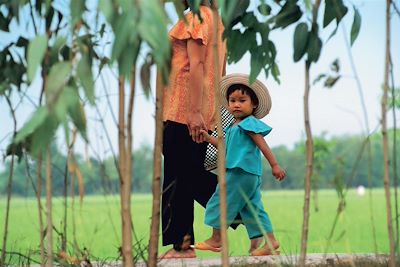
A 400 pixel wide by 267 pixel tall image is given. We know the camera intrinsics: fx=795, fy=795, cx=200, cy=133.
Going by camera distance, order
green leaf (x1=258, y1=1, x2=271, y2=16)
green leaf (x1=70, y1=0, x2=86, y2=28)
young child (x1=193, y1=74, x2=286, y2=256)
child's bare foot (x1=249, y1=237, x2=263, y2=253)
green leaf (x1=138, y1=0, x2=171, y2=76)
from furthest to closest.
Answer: child's bare foot (x1=249, y1=237, x2=263, y2=253) → young child (x1=193, y1=74, x2=286, y2=256) → green leaf (x1=258, y1=1, x2=271, y2=16) → green leaf (x1=70, y1=0, x2=86, y2=28) → green leaf (x1=138, y1=0, x2=171, y2=76)

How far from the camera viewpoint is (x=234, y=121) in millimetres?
4211

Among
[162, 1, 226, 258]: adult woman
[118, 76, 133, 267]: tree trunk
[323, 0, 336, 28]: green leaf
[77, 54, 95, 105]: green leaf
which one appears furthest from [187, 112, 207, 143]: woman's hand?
[77, 54, 95, 105]: green leaf

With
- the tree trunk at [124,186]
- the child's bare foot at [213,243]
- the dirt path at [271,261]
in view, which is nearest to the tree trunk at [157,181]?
the tree trunk at [124,186]

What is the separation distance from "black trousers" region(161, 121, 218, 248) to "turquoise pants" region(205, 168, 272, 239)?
10cm

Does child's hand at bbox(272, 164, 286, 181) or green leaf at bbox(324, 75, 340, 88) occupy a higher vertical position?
green leaf at bbox(324, 75, 340, 88)

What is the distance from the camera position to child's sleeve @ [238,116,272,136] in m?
3.97

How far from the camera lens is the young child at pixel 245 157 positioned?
13.1ft

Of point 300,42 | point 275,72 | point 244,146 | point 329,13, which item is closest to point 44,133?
point 300,42

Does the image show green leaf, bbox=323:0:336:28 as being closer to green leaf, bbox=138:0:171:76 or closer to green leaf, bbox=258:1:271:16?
green leaf, bbox=258:1:271:16

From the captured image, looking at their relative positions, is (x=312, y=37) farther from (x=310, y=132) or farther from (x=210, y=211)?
(x=210, y=211)

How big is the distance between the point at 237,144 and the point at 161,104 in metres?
1.63

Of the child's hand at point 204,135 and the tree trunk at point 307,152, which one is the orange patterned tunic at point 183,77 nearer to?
the child's hand at point 204,135

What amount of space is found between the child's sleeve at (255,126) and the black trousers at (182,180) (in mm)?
261

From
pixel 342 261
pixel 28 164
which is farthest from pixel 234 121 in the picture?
pixel 28 164
